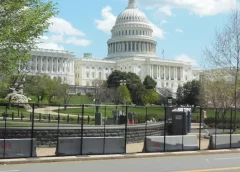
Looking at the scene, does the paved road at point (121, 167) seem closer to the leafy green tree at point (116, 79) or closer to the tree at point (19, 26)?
the tree at point (19, 26)

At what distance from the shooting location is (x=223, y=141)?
78.6ft

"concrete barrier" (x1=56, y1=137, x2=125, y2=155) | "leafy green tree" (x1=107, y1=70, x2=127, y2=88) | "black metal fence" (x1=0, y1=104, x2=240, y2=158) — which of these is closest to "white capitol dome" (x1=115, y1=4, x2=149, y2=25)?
"leafy green tree" (x1=107, y1=70, x2=127, y2=88)

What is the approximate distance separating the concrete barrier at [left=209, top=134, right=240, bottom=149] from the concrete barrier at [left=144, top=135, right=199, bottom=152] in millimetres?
1171

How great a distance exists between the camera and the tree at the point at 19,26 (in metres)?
21.5

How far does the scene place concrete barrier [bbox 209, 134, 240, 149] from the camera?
2351 cm

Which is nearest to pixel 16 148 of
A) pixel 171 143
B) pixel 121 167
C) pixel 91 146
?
pixel 91 146

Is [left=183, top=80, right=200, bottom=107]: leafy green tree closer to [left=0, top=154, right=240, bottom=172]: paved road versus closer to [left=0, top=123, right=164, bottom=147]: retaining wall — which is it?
[left=0, top=123, right=164, bottom=147]: retaining wall

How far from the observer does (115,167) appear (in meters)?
15.3

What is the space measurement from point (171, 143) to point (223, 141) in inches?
148

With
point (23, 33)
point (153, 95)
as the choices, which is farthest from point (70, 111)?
point (153, 95)

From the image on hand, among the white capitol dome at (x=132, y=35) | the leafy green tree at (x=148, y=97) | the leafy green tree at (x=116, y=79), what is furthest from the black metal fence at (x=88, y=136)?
the white capitol dome at (x=132, y=35)

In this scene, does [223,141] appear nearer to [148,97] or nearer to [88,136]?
[88,136]

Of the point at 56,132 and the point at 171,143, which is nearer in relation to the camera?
the point at 171,143

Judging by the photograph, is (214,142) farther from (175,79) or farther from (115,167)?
(175,79)
